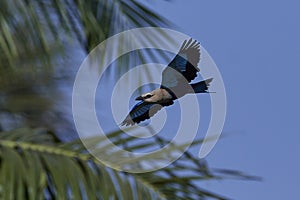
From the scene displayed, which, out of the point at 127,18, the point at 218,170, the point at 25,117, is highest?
the point at 127,18

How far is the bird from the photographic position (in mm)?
2006

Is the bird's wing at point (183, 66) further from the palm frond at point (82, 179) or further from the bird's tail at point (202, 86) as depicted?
the palm frond at point (82, 179)

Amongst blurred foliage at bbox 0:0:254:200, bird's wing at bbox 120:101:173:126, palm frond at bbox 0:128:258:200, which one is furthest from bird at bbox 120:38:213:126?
palm frond at bbox 0:128:258:200

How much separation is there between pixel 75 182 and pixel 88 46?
62 centimetres

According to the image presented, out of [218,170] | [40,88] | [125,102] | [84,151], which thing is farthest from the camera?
[40,88]

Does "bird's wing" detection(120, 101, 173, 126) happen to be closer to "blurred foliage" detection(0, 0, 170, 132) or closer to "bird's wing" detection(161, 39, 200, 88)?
"bird's wing" detection(161, 39, 200, 88)

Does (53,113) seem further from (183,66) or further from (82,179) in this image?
(82,179)

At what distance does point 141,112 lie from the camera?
2.03m

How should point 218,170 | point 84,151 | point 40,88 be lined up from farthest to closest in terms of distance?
point 40,88
point 84,151
point 218,170

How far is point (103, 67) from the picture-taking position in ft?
6.67

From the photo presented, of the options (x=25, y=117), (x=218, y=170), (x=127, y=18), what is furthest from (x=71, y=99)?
(x=218, y=170)

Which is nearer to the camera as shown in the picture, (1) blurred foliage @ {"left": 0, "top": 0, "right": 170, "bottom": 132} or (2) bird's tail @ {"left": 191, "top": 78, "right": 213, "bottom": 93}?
(1) blurred foliage @ {"left": 0, "top": 0, "right": 170, "bottom": 132}

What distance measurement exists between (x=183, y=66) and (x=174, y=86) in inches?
2.6

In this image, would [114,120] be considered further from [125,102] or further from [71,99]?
[71,99]
